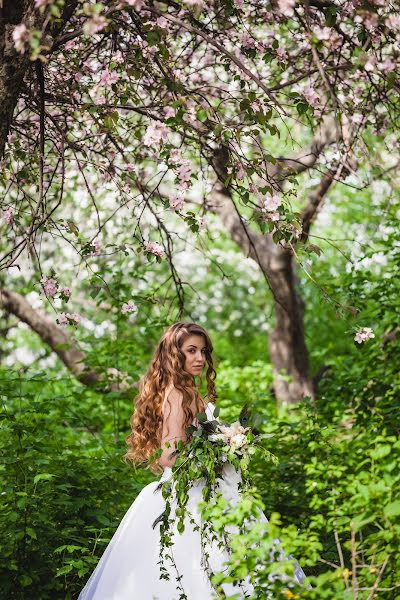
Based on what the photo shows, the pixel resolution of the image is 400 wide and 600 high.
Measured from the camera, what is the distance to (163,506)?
12.4ft

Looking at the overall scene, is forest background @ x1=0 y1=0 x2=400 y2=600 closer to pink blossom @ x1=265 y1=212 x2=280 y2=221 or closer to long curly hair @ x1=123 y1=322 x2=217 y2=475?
pink blossom @ x1=265 y1=212 x2=280 y2=221

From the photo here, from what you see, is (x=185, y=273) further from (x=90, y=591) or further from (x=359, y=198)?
(x=90, y=591)

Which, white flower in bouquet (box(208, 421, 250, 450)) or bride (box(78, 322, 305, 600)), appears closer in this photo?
white flower in bouquet (box(208, 421, 250, 450))

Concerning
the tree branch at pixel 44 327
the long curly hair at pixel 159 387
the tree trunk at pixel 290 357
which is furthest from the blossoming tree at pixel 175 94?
the tree trunk at pixel 290 357

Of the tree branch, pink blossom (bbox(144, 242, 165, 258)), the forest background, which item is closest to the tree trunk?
the forest background

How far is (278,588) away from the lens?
2477 mm

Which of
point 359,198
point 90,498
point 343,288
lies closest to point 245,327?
point 359,198

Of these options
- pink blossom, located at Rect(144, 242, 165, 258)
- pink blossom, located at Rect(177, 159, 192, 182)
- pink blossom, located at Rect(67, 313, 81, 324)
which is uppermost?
pink blossom, located at Rect(177, 159, 192, 182)

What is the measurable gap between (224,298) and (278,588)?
1777cm

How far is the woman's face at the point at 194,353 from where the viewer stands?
406cm

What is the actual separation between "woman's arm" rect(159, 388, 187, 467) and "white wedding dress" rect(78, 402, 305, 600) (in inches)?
3.1

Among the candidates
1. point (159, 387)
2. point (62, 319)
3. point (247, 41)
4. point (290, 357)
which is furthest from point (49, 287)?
point (290, 357)

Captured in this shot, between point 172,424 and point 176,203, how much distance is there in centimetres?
113

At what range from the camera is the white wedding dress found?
3.51 m
